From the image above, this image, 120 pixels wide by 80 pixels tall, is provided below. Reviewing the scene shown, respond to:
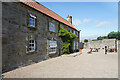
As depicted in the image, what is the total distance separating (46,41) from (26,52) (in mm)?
3476

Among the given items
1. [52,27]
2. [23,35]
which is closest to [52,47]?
[52,27]

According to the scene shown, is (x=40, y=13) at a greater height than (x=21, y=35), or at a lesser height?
greater

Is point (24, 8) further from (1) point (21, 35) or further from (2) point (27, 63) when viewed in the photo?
(2) point (27, 63)

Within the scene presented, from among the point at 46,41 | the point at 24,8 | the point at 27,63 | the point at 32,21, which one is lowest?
the point at 27,63

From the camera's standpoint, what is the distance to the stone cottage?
227 inches

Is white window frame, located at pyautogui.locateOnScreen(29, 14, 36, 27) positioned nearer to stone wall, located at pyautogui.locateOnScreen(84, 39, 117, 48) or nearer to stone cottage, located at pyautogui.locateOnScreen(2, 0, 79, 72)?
stone cottage, located at pyautogui.locateOnScreen(2, 0, 79, 72)

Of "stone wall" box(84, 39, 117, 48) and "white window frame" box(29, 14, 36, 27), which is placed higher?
"white window frame" box(29, 14, 36, 27)

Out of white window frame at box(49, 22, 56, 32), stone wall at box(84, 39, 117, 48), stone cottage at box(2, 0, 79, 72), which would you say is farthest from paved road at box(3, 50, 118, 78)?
stone wall at box(84, 39, 117, 48)

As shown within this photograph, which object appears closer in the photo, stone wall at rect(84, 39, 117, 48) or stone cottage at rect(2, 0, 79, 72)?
stone cottage at rect(2, 0, 79, 72)

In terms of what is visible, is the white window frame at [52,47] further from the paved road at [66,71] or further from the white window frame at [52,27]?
the paved road at [66,71]

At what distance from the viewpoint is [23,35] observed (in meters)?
7.04

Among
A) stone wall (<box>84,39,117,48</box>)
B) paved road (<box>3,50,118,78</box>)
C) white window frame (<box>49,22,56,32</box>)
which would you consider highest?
white window frame (<box>49,22,56,32</box>)

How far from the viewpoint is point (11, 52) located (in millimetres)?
6020

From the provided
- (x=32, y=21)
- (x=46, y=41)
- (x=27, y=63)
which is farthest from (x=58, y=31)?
(x=27, y=63)
